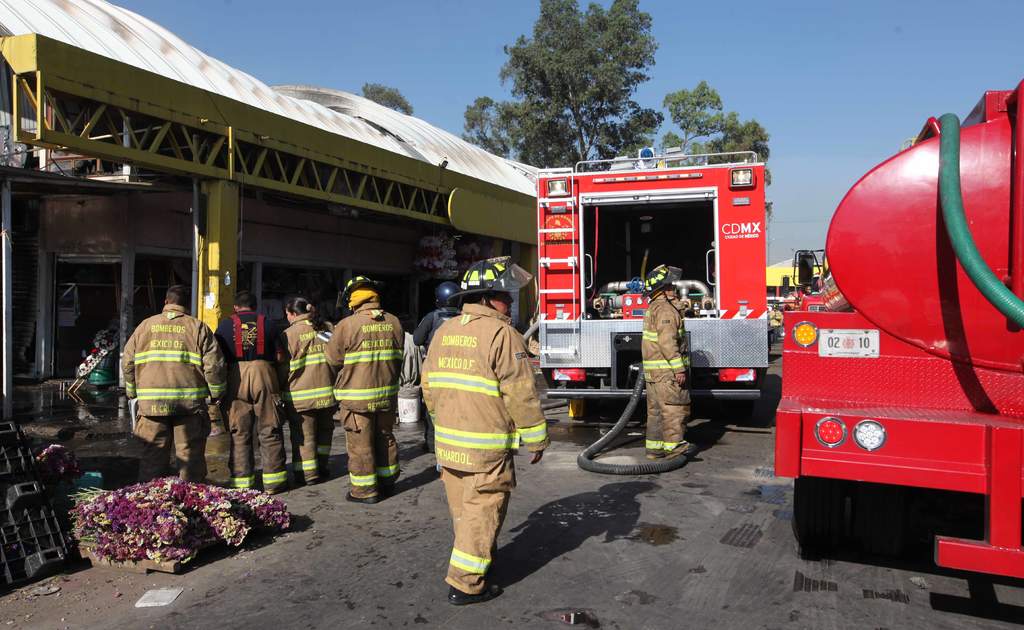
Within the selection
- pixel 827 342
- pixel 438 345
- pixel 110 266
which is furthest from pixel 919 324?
pixel 110 266

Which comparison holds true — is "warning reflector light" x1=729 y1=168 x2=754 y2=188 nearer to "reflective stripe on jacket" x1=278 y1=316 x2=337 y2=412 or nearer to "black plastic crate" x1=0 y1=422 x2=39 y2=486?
"reflective stripe on jacket" x1=278 y1=316 x2=337 y2=412

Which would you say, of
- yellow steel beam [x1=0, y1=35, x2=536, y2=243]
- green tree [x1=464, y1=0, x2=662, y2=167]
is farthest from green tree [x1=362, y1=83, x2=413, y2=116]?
yellow steel beam [x1=0, y1=35, x2=536, y2=243]

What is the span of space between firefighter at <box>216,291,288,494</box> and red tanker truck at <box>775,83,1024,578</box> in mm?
3824

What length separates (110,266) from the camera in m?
12.3

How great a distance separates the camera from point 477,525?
3.69m

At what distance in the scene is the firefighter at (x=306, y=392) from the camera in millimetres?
5969

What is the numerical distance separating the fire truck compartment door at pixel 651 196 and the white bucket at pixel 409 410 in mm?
3071

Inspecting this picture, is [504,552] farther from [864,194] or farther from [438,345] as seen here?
[864,194]

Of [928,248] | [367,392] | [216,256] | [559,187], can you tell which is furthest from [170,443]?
[216,256]

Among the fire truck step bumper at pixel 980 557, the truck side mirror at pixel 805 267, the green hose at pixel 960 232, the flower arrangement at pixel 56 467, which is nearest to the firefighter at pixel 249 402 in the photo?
the flower arrangement at pixel 56 467

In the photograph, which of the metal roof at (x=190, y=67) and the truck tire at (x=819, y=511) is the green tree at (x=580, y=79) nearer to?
the metal roof at (x=190, y=67)

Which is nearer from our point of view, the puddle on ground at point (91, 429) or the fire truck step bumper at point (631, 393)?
the puddle on ground at point (91, 429)

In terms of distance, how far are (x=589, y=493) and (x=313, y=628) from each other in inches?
110

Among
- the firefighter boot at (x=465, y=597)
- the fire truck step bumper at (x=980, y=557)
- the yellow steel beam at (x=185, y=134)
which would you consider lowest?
the firefighter boot at (x=465, y=597)
